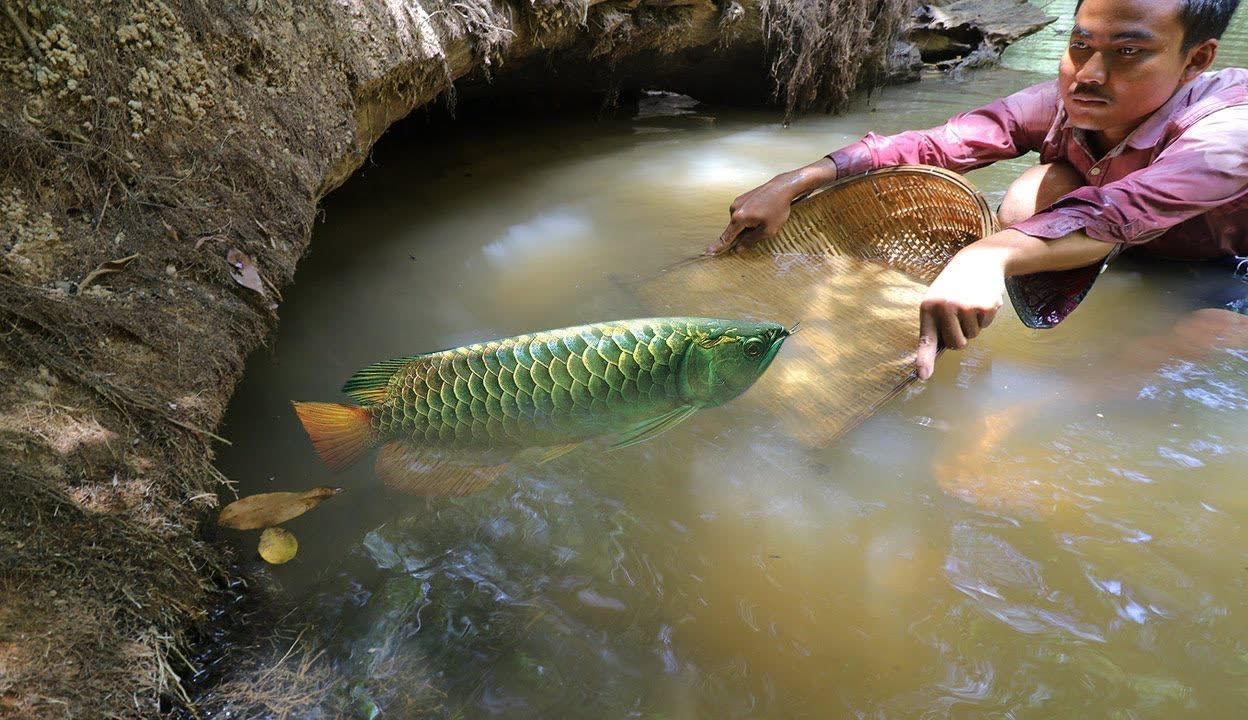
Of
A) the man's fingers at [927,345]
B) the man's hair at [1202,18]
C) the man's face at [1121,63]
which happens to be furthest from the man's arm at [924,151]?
the man's fingers at [927,345]

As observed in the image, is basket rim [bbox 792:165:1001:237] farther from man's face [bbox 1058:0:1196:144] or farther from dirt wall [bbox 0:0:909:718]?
dirt wall [bbox 0:0:909:718]

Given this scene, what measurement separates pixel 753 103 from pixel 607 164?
7.49ft

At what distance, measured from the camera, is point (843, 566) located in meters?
Answer: 1.70

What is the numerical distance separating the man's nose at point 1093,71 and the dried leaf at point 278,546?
9.10 feet

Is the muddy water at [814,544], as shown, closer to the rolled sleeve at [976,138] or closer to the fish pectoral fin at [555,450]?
the fish pectoral fin at [555,450]

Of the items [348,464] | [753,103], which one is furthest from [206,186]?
[753,103]

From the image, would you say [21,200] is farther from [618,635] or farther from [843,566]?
Answer: [843,566]

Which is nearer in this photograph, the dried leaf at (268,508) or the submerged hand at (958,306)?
the dried leaf at (268,508)

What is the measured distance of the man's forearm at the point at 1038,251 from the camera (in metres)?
2.00

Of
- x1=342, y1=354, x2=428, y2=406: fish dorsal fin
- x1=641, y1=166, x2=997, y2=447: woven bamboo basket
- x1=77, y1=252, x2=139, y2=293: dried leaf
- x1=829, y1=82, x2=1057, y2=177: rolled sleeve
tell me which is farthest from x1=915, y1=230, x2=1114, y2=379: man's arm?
x1=77, y1=252, x2=139, y2=293: dried leaf

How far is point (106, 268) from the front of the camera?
66.0 inches

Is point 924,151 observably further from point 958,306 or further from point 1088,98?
point 958,306

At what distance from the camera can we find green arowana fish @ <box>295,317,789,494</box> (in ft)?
4.79

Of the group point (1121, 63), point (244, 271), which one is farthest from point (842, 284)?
point (244, 271)
